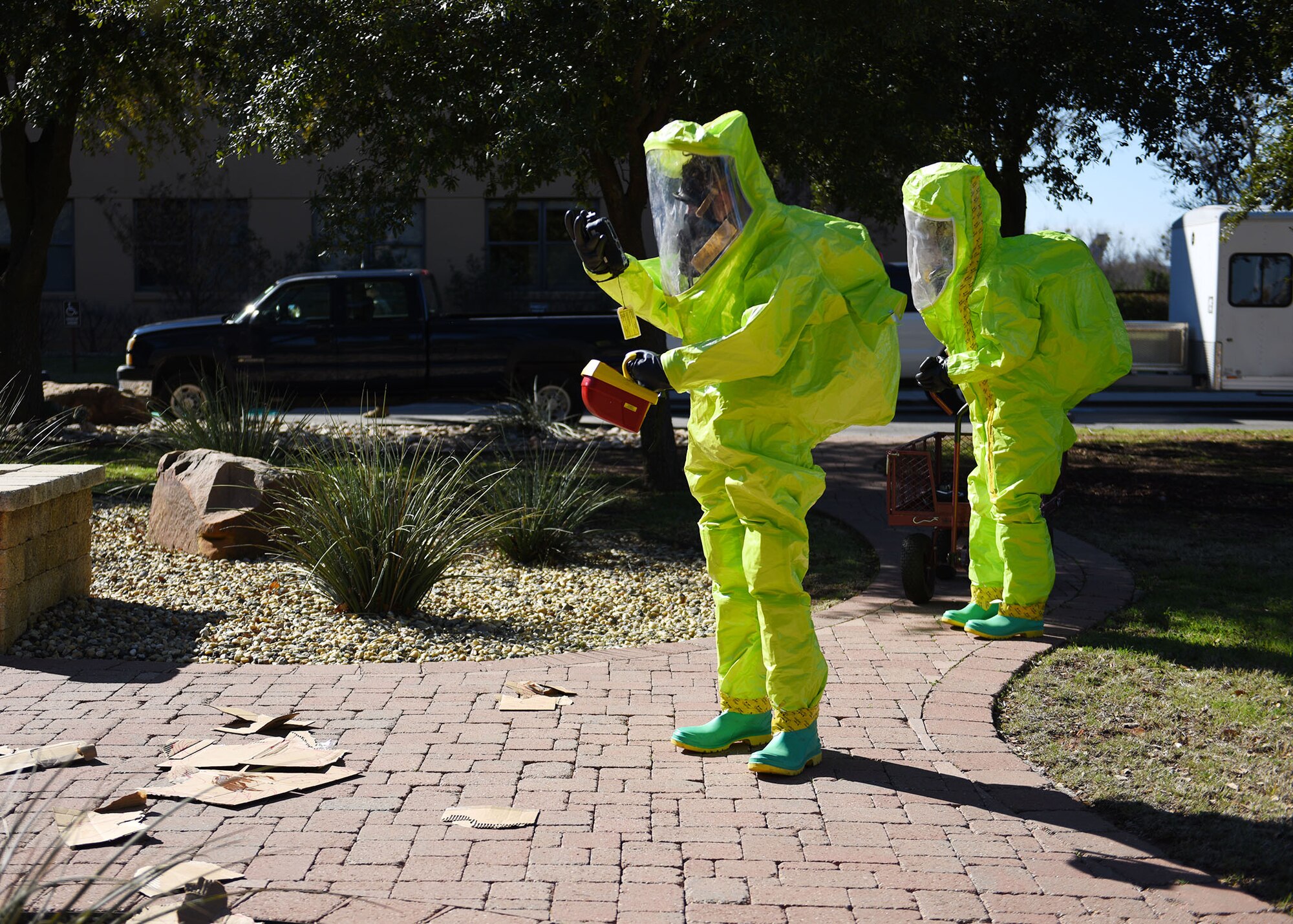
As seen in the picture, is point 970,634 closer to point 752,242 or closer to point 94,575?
point 752,242

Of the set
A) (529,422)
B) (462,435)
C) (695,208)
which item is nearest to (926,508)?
(695,208)

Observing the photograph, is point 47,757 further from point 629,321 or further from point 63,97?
point 63,97

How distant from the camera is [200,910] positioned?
3.03 metres

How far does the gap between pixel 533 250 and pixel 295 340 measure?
12.9 metres

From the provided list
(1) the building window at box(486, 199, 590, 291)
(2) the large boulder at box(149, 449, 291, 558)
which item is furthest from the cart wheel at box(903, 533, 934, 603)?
(1) the building window at box(486, 199, 590, 291)

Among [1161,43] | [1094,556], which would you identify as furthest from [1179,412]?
[1094,556]

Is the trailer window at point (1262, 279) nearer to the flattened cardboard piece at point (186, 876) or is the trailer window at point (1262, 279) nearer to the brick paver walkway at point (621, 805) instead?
the brick paver walkway at point (621, 805)

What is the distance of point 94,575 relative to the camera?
7.06m

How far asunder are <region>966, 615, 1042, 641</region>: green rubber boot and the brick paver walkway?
260 millimetres

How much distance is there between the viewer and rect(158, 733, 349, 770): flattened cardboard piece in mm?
4207

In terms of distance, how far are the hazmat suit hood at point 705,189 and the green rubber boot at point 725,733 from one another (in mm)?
1561

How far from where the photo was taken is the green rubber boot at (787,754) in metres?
4.22

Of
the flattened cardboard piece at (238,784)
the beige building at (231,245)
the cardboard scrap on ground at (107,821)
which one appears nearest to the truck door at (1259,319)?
the beige building at (231,245)

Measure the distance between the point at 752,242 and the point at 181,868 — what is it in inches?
101
